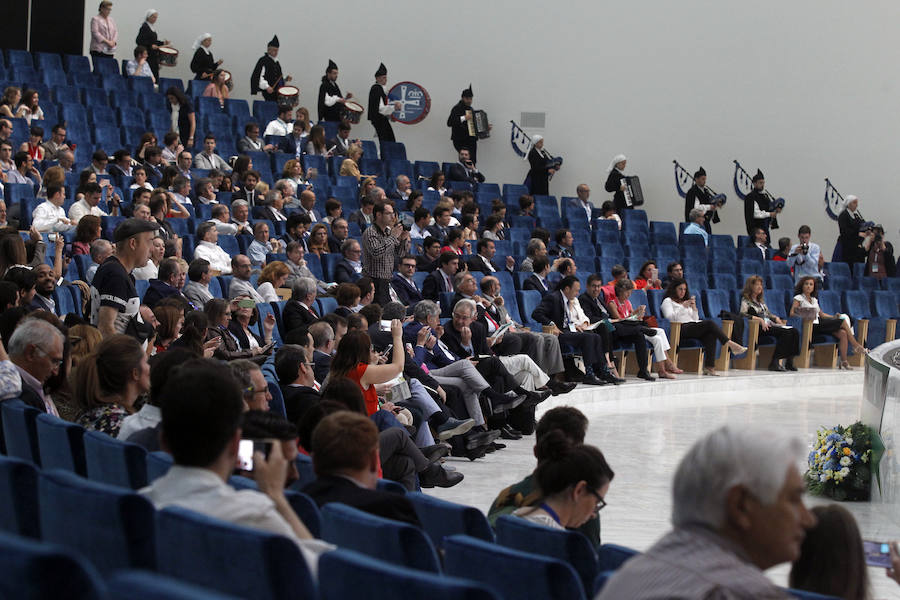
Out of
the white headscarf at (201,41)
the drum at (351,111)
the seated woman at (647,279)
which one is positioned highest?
the white headscarf at (201,41)

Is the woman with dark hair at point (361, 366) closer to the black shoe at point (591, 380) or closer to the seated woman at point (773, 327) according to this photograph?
the black shoe at point (591, 380)

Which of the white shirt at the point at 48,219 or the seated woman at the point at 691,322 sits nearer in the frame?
the white shirt at the point at 48,219

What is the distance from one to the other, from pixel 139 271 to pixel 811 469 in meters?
4.09

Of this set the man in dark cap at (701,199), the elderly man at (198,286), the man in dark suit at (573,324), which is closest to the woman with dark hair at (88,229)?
the elderly man at (198,286)

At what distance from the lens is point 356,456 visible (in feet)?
8.73

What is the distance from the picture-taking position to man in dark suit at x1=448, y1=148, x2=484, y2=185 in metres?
13.6

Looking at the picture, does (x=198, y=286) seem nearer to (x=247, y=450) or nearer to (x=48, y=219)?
(x=48, y=219)

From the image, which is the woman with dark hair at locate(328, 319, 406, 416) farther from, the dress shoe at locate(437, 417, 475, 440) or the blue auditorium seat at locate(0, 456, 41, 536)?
the blue auditorium seat at locate(0, 456, 41, 536)

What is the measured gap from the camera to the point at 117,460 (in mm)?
2754

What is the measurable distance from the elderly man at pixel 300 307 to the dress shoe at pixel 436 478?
1484mm

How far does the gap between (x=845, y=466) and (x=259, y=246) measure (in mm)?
4576

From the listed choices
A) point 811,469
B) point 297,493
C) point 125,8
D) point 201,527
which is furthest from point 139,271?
point 125,8

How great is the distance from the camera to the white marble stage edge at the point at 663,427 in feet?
17.7

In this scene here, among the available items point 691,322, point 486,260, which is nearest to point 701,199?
point 691,322
